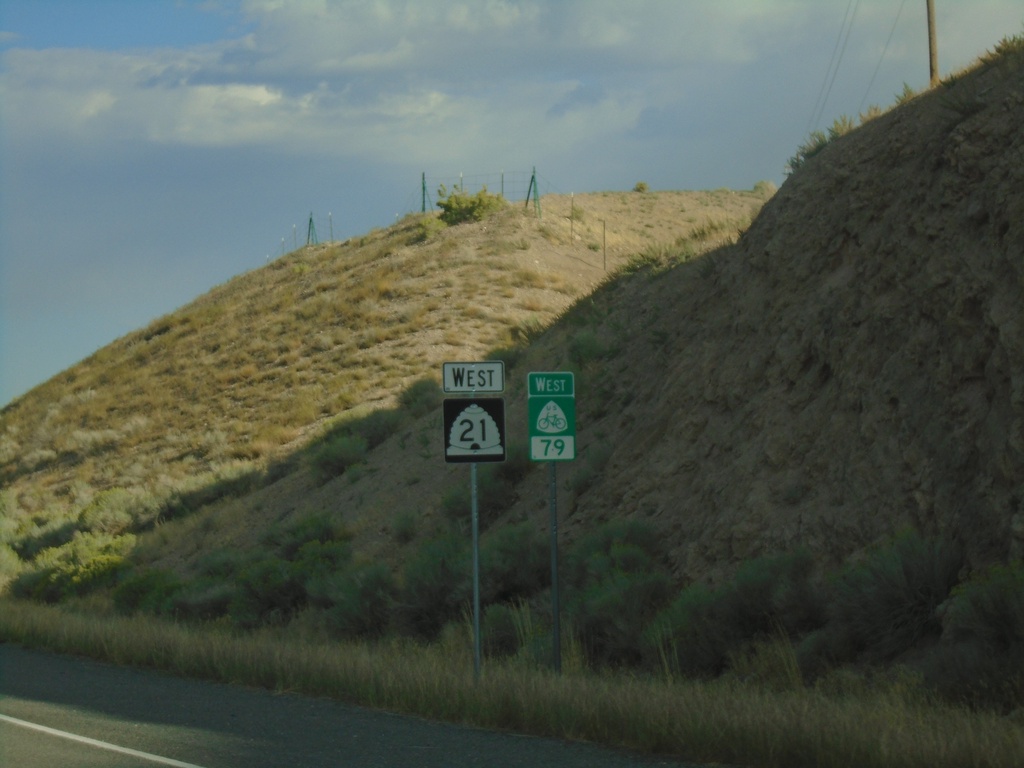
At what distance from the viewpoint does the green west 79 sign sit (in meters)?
13.2

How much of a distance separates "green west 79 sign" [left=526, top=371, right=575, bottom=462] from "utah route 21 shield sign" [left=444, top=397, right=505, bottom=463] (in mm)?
647

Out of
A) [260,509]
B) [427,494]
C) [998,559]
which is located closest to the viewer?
[998,559]

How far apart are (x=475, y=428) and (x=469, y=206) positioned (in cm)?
4266

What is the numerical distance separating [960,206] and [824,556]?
15.1ft

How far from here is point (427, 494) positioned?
2394 cm

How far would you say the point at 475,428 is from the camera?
1262 cm

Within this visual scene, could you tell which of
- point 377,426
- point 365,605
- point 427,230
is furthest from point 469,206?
point 365,605

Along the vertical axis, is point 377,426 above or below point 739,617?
above

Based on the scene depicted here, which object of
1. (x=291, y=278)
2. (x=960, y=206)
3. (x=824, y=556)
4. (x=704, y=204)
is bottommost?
(x=824, y=556)

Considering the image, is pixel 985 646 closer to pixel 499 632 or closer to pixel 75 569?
pixel 499 632

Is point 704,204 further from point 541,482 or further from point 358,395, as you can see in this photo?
point 541,482

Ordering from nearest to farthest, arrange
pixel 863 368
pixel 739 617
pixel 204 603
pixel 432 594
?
pixel 739 617
pixel 863 368
pixel 432 594
pixel 204 603

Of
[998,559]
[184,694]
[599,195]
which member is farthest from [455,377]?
[599,195]

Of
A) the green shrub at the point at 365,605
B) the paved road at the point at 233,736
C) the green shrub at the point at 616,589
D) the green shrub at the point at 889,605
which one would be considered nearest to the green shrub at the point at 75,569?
the green shrub at the point at 365,605
